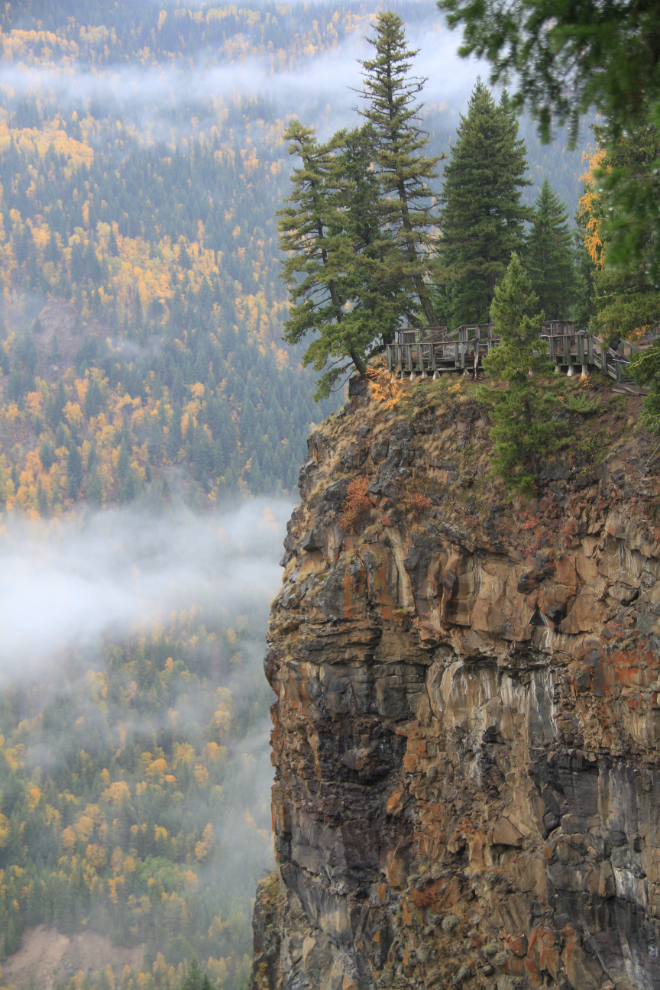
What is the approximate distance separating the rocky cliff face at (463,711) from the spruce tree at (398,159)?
240 inches

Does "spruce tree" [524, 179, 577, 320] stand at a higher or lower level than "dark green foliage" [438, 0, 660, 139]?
higher

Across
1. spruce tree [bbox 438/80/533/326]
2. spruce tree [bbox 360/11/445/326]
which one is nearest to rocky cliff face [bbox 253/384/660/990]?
spruce tree [bbox 360/11/445/326]

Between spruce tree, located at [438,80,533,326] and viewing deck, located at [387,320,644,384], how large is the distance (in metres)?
2.05


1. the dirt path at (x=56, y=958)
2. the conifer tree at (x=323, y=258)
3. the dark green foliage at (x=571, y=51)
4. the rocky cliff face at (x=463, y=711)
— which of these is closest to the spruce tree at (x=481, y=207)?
the conifer tree at (x=323, y=258)

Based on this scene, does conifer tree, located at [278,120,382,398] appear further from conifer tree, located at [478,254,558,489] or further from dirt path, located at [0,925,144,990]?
dirt path, located at [0,925,144,990]

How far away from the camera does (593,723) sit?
2261 centimetres

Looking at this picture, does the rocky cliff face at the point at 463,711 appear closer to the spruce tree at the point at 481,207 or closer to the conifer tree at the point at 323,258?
the conifer tree at the point at 323,258

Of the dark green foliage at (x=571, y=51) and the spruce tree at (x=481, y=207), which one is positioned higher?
the spruce tree at (x=481, y=207)

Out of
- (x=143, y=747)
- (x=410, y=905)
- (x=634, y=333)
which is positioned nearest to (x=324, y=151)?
(x=634, y=333)

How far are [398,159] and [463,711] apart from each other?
69.4 feet

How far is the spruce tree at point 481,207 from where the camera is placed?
112 ft

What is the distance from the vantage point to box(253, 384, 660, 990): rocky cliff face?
873 inches

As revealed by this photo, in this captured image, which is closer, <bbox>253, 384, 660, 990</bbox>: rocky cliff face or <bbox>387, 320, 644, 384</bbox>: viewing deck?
<bbox>253, 384, 660, 990</bbox>: rocky cliff face

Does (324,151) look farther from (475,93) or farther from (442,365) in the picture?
(442,365)
